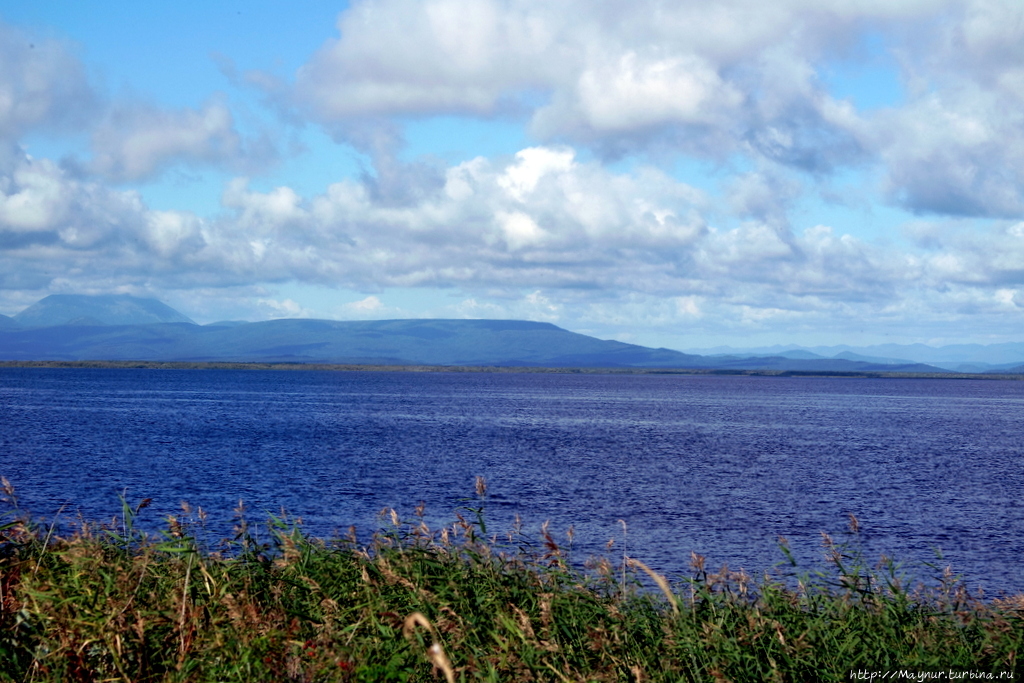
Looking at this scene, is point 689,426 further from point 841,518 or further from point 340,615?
point 340,615

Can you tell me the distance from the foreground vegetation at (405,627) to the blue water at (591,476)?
6220 millimetres

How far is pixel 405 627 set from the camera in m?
9.63

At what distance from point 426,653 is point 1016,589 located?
25.3 metres

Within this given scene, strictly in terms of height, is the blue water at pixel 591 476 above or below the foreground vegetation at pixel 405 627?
below

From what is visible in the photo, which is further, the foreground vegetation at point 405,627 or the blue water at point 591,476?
the blue water at point 591,476

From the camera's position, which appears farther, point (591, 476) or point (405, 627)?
point (591, 476)

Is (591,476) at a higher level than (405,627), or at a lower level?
lower

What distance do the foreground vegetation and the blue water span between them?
245 inches

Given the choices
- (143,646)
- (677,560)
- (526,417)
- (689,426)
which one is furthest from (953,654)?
(526,417)

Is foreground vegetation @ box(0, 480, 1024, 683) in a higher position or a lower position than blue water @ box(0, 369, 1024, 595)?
higher

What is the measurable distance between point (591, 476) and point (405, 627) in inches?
1830

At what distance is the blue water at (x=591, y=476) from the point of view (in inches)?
1435

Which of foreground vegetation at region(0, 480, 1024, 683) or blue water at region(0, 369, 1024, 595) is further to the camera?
blue water at region(0, 369, 1024, 595)

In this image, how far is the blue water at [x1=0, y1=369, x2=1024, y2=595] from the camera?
36.4m
